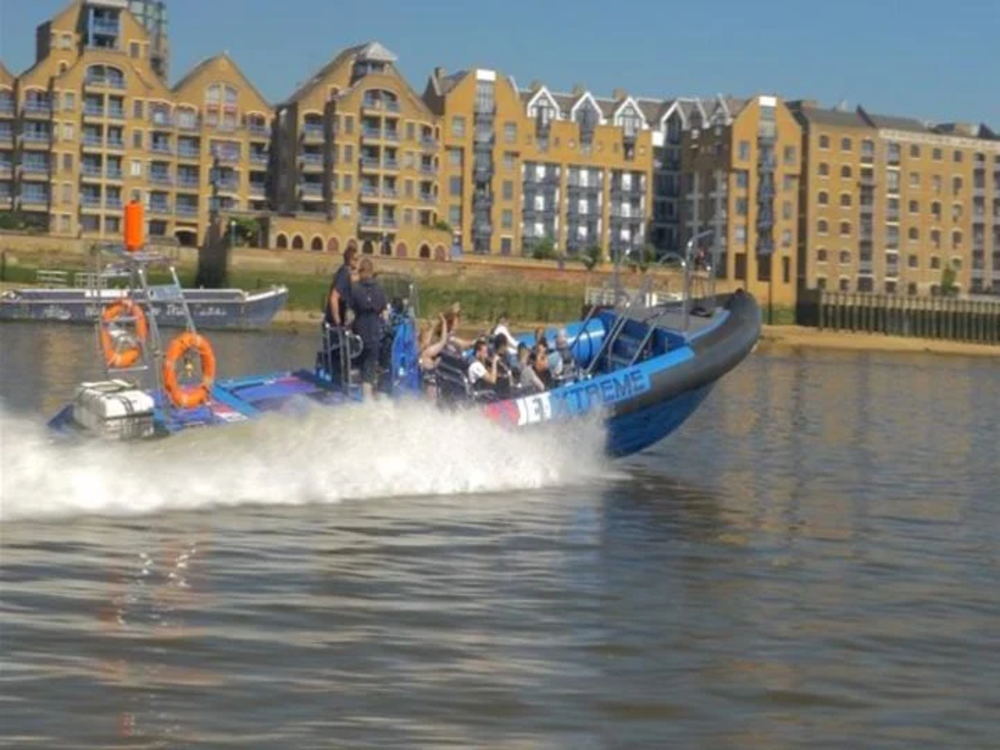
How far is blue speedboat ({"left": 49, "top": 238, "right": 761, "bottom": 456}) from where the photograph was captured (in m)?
15.4

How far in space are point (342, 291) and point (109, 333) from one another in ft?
7.38

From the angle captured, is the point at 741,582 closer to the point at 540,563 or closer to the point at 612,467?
the point at 540,563

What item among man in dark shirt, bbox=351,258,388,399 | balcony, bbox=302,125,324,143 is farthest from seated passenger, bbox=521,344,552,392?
balcony, bbox=302,125,324,143

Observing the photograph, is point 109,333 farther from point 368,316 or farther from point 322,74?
point 322,74

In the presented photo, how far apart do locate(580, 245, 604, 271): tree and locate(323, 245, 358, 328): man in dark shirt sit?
3352 inches

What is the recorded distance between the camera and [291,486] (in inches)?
627

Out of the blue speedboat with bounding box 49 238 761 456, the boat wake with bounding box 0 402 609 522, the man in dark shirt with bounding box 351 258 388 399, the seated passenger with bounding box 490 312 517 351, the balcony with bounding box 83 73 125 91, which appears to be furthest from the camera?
the balcony with bounding box 83 73 125 91

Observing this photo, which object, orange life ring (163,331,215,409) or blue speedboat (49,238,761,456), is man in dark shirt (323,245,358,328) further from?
orange life ring (163,331,215,409)

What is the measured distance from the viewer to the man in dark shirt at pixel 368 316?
55.2 ft

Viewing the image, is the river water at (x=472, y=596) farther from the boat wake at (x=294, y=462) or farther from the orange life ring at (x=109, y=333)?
the orange life ring at (x=109, y=333)

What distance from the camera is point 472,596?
11.8m

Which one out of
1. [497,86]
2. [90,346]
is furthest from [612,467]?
[497,86]

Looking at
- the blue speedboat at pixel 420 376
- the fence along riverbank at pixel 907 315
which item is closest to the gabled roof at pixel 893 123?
the fence along riverbank at pixel 907 315

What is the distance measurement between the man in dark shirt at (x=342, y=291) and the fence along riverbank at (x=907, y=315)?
93.2 metres
